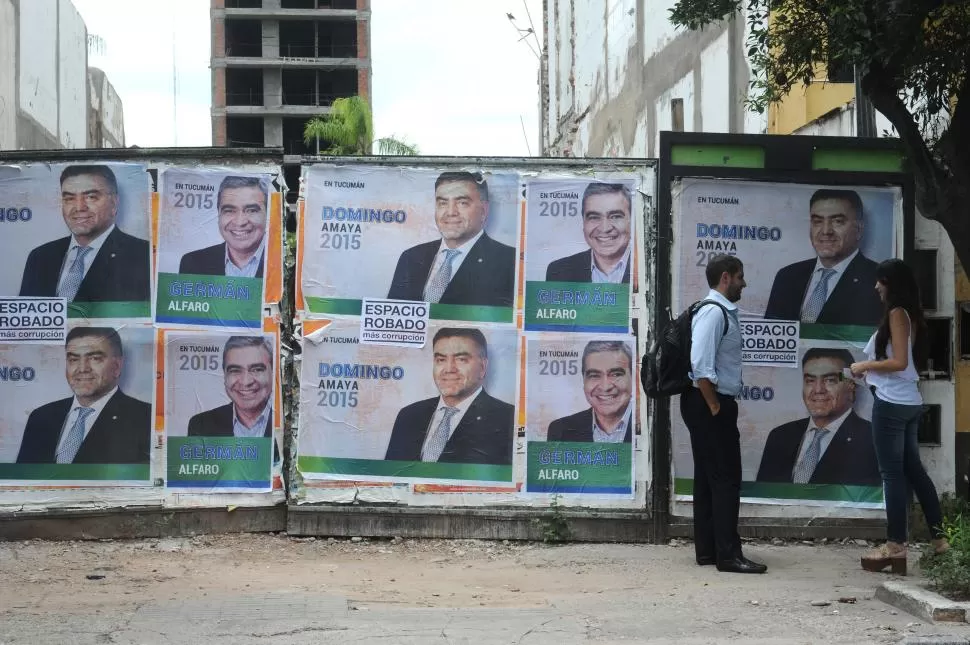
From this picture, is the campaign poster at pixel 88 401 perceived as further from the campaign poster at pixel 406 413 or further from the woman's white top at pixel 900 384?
the woman's white top at pixel 900 384

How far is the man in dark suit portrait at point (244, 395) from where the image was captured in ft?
24.5

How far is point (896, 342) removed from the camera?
21.3 ft

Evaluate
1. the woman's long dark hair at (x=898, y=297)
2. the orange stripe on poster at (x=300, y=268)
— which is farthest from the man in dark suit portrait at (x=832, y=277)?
the orange stripe on poster at (x=300, y=268)

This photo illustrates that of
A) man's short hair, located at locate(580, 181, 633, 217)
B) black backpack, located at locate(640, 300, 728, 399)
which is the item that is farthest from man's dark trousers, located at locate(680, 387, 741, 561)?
man's short hair, located at locate(580, 181, 633, 217)

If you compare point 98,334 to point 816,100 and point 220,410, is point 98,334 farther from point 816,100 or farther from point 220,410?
point 816,100

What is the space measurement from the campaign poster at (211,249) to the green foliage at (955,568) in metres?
4.46

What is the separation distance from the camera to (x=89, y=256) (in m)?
7.42

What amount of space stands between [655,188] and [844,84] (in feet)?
23.6

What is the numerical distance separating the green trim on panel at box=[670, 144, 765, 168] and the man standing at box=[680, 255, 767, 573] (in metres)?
1.10

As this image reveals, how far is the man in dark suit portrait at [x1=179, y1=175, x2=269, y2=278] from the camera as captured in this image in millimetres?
7453

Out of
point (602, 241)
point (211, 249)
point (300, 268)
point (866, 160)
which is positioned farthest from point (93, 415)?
point (866, 160)

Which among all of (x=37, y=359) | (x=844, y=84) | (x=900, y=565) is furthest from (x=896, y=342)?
(x=844, y=84)

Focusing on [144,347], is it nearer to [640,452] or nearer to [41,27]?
[640,452]

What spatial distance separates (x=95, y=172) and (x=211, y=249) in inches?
36.8
